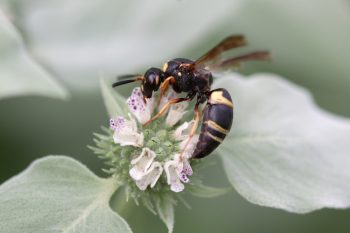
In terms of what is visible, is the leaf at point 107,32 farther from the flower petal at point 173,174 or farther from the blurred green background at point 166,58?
the flower petal at point 173,174

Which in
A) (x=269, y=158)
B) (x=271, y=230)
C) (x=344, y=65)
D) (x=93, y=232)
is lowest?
(x=271, y=230)

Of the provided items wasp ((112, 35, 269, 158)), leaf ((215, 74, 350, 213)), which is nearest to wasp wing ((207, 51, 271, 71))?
wasp ((112, 35, 269, 158))

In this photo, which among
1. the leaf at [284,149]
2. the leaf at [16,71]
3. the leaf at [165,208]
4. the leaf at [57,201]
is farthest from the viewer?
the leaf at [16,71]

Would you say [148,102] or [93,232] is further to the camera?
[148,102]

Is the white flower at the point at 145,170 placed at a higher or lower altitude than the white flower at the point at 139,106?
lower

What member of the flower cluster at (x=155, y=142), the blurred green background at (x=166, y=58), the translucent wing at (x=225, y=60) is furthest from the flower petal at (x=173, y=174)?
the blurred green background at (x=166, y=58)

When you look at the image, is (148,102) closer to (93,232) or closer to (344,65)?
(93,232)

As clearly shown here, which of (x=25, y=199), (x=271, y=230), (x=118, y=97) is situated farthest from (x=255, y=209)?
(x=25, y=199)
